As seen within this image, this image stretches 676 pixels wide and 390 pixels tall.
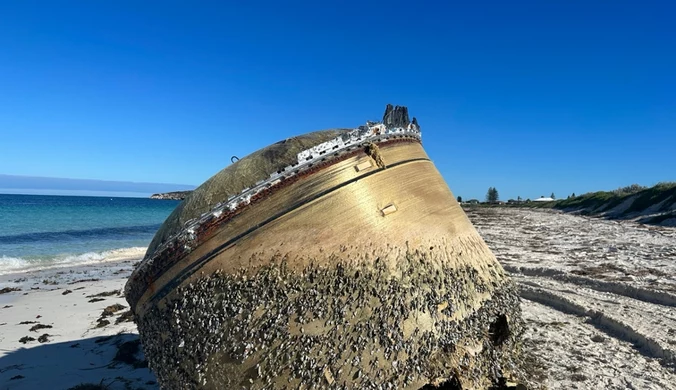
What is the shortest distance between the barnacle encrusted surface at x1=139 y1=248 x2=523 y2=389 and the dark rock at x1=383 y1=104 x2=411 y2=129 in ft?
2.92

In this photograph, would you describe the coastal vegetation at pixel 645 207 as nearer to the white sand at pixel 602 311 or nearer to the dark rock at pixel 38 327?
the white sand at pixel 602 311

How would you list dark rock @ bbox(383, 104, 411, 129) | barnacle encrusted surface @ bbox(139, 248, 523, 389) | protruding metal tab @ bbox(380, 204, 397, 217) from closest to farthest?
barnacle encrusted surface @ bbox(139, 248, 523, 389) → protruding metal tab @ bbox(380, 204, 397, 217) → dark rock @ bbox(383, 104, 411, 129)

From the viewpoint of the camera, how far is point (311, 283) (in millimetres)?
2436

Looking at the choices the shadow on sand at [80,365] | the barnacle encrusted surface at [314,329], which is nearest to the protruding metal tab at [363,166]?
the barnacle encrusted surface at [314,329]

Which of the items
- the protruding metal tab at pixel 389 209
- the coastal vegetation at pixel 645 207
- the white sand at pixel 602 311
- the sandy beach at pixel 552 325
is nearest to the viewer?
the protruding metal tab at pixel 389 209

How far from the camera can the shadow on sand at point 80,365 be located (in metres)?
4.59

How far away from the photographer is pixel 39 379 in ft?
15.7

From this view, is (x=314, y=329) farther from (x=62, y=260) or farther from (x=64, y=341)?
(x=62, y=260)

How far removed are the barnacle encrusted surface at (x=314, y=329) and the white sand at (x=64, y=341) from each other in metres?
2.40

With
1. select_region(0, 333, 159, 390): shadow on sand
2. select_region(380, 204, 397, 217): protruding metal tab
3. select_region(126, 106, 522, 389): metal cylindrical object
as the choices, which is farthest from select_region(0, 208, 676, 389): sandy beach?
select_region(380, 204, 397, 217): protruding metal tab

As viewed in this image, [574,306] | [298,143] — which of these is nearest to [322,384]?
[298,143]

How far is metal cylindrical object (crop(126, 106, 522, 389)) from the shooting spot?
238 cm

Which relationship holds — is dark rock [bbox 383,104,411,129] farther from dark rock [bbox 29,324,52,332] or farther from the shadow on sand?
dark rock [bbox 29,324,52,332]

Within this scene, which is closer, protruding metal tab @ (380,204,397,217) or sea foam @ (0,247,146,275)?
protruding metal tab @ (380,204,397,217)
